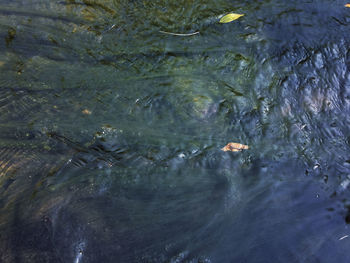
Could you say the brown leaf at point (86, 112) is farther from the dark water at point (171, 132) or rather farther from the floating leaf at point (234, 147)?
the floating leaf at point (234, 147)

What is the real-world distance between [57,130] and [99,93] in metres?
0.38

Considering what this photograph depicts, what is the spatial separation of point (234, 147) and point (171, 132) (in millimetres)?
385

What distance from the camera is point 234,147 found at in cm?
179

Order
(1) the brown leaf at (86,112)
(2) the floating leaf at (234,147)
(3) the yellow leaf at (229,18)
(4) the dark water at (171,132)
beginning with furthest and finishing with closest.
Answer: (3) the yellow leaf at (229,18)
(1) the brown leaf at (86,112)
(2) the floating leaf at (234,147)
(4) the dark water at (171,132)

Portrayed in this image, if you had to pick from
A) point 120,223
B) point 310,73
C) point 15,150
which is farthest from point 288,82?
point 15,150

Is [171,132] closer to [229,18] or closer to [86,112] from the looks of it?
[86,112]

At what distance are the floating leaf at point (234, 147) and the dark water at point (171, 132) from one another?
37mm

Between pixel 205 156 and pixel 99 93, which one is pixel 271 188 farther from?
pixel 99 93

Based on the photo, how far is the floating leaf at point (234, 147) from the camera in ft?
5.82

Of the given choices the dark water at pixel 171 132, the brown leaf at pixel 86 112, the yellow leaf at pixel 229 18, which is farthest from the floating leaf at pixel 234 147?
the yellow leaf at pixel 229 18

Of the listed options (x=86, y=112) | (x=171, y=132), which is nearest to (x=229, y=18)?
(x=171, y=132)

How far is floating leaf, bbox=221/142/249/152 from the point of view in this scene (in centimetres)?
177

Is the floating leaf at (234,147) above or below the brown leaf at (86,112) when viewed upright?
below

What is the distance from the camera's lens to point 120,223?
1.47 metres
